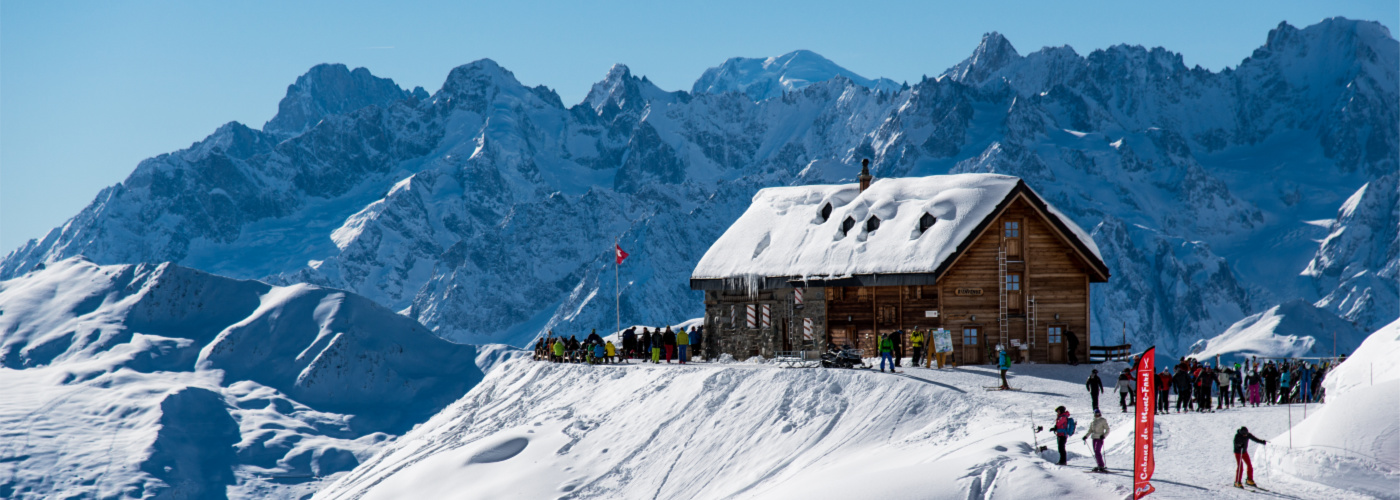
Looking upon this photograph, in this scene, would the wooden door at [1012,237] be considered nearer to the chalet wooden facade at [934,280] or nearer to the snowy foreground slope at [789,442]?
the chalet wooden facade at [934,280]

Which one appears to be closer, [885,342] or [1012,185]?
[885,342]

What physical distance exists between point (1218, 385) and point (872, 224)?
19.5 meters

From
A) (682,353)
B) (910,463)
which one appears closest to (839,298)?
(682,353)

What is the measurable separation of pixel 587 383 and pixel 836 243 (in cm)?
1103

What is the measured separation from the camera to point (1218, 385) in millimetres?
38062

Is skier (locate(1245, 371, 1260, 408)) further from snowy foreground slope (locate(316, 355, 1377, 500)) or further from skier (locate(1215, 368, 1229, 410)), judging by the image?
snowy foreground slope (locate(316, 355, 1377, 500))

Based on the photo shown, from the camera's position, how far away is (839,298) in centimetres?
5334

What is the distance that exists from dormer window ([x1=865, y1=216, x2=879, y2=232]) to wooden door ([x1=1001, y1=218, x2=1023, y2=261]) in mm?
5614

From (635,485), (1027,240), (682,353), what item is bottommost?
(635,485)

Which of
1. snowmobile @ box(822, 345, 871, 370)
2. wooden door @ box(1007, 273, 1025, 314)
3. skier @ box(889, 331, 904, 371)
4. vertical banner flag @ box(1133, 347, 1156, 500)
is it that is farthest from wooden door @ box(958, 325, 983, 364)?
vertical banner flag @ box(1133, 347, 1156, 500)

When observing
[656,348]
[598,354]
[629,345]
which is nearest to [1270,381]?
[656,348]

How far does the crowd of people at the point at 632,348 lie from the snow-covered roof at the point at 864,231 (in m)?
2.77

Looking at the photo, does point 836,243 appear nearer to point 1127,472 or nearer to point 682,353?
point 682,353

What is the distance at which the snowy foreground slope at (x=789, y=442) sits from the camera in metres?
31.4
